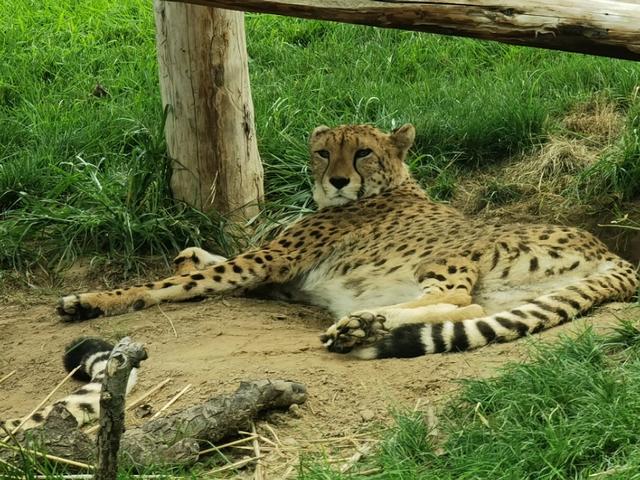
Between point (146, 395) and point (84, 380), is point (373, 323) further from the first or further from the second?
point (84, 380)

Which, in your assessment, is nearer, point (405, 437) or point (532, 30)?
point (405, 437)

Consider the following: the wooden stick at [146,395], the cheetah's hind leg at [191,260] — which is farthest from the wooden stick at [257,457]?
the cheetah's hind leg at [191,260]

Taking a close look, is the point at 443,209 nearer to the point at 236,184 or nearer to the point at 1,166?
the point at 236,184

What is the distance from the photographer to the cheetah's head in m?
5.75

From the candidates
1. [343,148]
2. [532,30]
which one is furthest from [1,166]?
[532,30]

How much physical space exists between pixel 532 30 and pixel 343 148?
6.05 ft

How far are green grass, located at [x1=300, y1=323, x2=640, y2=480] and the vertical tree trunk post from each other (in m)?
0.56

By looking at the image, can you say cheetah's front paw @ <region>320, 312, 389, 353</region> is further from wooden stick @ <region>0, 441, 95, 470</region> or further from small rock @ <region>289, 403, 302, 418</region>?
wooden stick @ <region>0, 441, 95, 470</region>

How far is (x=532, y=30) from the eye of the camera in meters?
4.02

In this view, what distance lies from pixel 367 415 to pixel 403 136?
260 centimetres

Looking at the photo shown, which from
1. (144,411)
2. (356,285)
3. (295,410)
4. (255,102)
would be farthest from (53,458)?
(255,102)

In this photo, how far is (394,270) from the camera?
5113mm

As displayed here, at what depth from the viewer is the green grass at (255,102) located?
5773 millimetres

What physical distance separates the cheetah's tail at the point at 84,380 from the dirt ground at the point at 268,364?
5.6 inches
